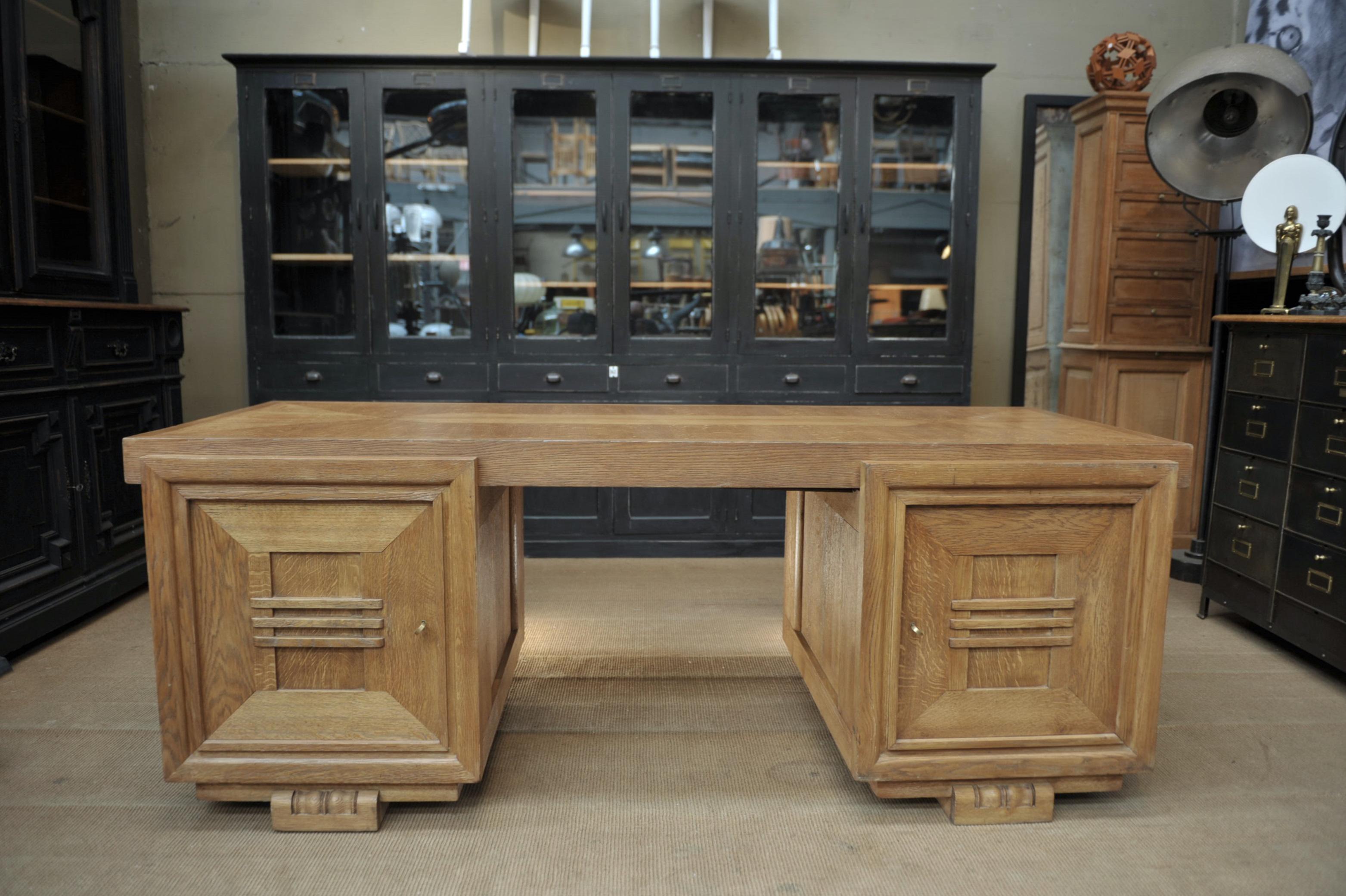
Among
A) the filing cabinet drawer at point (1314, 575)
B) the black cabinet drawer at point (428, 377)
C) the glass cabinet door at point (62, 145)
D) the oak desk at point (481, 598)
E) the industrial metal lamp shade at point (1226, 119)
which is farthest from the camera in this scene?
the black cabinet drawer at point (428, 377)

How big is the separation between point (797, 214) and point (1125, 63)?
1.41m

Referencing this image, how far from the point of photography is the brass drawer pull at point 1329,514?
2.45m

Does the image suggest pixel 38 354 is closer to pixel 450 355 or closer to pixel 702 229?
pixel 450 355

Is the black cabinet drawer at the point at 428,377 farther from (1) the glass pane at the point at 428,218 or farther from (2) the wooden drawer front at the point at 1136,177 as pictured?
(2) the wooden drawer front at the point at 1136,177

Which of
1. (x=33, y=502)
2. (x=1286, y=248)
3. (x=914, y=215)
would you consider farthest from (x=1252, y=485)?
(x=33, y=502)

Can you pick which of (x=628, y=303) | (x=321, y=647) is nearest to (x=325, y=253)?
(x=628, y=303)

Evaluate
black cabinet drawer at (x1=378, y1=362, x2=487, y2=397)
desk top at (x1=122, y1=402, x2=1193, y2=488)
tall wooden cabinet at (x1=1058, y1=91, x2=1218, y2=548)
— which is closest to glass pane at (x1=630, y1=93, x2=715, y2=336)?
black cabinet drawer at (x1=378, y1=362, x2=487, y2=397)

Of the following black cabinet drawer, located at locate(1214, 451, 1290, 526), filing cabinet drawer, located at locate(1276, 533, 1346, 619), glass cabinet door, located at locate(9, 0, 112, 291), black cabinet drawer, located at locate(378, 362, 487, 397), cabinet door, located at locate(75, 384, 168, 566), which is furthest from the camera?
black cabinet drawer, located at locate(378, 362, 487, 397)

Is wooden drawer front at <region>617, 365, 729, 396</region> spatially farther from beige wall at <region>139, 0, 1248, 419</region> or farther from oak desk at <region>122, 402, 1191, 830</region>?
oak desk at <region>122, 402, 1191, 830</region>

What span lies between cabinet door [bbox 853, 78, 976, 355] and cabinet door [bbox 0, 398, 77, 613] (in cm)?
286

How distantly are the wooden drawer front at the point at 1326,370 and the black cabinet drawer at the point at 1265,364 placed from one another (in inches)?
1.5

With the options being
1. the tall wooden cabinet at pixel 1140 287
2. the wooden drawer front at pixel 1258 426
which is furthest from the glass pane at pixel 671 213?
the wooden drawer front at pixel 1258 426

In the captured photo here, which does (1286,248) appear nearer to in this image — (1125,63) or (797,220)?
(1125,63)

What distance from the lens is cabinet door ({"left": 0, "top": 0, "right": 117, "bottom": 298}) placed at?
109 inches
